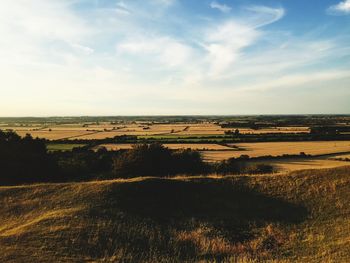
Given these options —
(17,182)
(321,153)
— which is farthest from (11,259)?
(321,153)

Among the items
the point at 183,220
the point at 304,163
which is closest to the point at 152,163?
the point at 183,220

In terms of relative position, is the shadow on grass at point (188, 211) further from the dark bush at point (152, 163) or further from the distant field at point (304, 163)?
the distant field at point (304, 163)

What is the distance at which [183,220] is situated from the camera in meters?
19.2

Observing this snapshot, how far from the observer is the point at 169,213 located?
1994 centimetres

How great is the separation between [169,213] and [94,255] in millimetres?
6220

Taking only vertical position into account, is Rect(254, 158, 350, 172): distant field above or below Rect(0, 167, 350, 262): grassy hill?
below

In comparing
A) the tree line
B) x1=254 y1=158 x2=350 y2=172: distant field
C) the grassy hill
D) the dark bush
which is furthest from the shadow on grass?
x1=254 y1=158 x2=350 y2=172: distant field

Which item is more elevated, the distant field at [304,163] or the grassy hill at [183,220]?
the grassy hill at [183,220]

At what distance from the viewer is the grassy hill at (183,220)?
1491 centimetres

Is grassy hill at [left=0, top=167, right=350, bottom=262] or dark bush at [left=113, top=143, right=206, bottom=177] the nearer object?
grassy hill at [left=0, top=167, right=350, bottom=262]

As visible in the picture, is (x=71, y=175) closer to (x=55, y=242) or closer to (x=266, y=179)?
(x=266, y=179)

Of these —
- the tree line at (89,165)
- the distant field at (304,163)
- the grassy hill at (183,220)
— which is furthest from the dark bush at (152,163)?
the grassy hill at (183,220)

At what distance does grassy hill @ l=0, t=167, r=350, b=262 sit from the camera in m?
14.9

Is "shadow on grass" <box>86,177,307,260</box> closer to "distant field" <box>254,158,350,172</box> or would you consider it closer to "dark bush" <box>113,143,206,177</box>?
"dark bush" <box>113,143,206,177</box>
